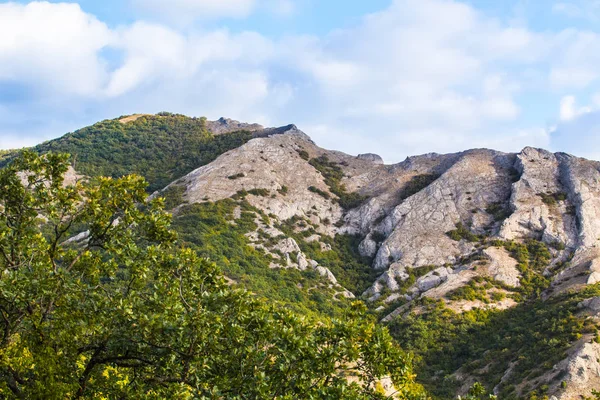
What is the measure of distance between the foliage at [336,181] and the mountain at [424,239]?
0.41 m

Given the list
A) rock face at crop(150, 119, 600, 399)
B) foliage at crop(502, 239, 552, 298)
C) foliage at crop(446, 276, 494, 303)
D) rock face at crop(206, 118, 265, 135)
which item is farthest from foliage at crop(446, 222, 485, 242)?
rock face at crop(206, 118, 265, 135)

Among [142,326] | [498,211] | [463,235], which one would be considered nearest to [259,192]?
[463,235]

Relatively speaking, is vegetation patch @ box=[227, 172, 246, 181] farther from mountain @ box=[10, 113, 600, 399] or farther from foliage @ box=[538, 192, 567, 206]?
foliage @ box=[538, 192, 567, 206]

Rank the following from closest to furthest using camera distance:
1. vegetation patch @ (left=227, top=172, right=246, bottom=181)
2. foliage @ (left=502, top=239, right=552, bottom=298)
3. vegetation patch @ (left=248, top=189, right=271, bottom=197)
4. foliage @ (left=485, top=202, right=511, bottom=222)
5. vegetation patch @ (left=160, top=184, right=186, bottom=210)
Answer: foliage @ (left=502, top=239, right=552, bottom=298) → vegetation patch @ (left=160, top=184, right=186, bottom=210) → foliage @ (left=485, top=202, right=511, bottom=222) → vegetation patch @ (left=248, top=189, right=271, bottom=197) → vegetation patch @ (left=227, top=172, right=246, bottom=181)

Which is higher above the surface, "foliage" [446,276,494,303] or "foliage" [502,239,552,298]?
"foliage" [502,239,552,298]

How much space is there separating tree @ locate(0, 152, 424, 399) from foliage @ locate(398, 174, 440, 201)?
309 ft

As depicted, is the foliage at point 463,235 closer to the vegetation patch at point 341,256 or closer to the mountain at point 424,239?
the mountain at point 424,239

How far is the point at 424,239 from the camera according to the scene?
289ft

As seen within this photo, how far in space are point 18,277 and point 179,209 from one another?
247 ft

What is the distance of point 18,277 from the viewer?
10.9m

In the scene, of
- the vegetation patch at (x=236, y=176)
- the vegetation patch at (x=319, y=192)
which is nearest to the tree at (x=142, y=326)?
the vegetation patch at (x=236, y=176)

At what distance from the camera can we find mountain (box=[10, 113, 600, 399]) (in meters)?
53.1

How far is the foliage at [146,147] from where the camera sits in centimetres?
11344

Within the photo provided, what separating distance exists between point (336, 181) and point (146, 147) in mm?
53764
